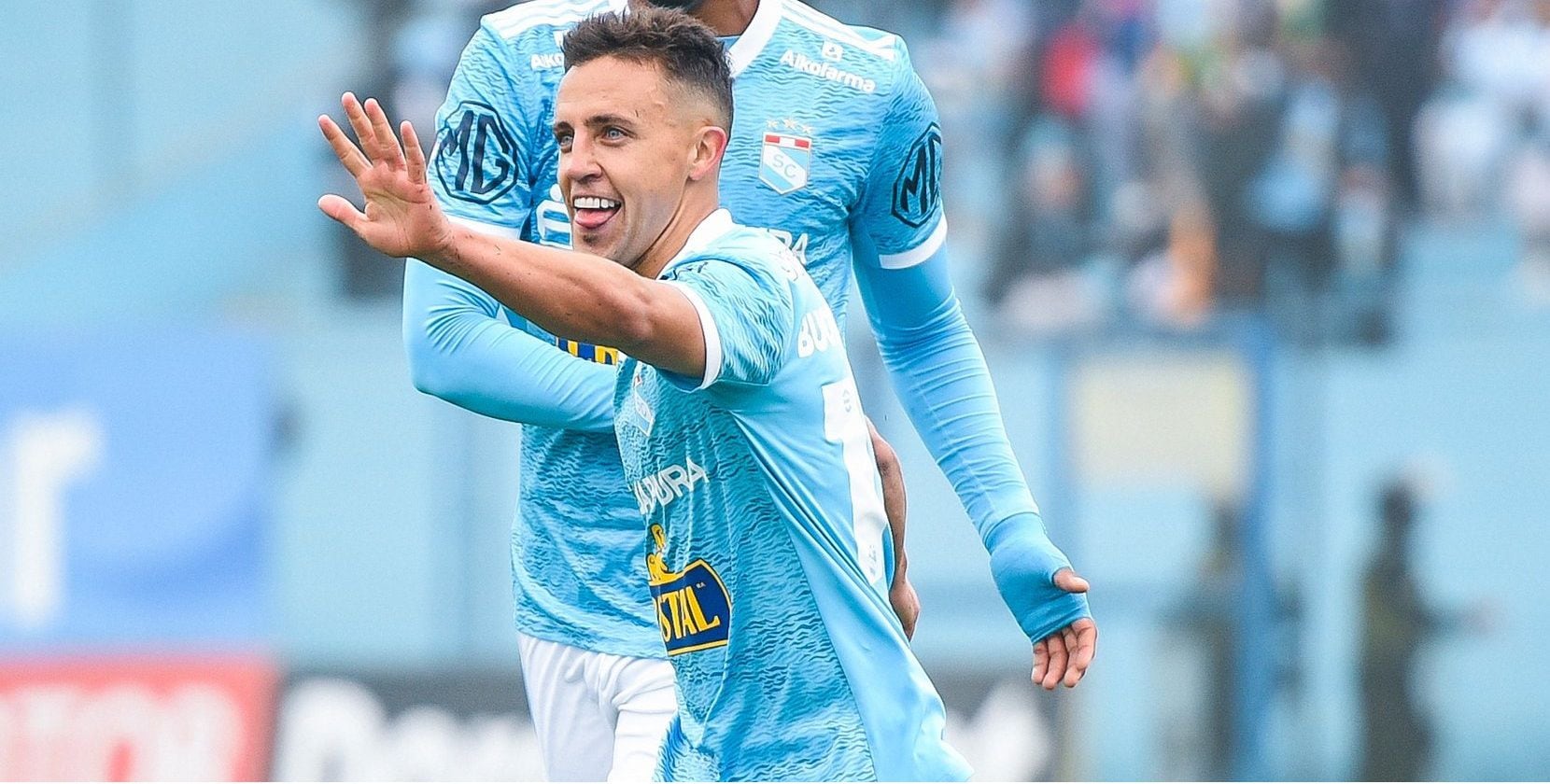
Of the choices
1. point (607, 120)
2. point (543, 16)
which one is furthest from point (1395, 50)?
point (607, 120)

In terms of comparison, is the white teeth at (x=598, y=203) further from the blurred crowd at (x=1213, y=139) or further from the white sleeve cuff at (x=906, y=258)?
the blurred crowd at (x=1213, y=139)

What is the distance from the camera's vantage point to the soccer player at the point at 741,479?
2654 mm

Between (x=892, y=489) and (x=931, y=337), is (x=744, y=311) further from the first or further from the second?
(x=931, y=337)

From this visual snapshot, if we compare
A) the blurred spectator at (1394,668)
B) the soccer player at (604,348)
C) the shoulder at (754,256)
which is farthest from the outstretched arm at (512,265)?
the blurred spectator at (1394,668)

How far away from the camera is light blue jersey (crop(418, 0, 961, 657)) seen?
3309mm

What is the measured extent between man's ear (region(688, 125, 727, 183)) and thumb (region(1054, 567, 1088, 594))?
872 mm

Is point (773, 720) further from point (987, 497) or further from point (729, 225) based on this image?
point (987, 497)

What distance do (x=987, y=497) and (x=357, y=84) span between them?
8.56 m

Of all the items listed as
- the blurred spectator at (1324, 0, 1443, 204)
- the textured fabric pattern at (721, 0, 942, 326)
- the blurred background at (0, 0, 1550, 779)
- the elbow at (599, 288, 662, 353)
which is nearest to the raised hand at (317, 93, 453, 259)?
the elbow at (599, 288, 662, 353)

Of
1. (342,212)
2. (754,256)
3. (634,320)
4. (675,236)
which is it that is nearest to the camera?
(342,212)

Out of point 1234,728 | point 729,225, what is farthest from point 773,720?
point 1234,728

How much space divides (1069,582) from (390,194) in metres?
1.31

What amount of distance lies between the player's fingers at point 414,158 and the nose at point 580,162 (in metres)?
0.34

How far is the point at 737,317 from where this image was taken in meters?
2.52
